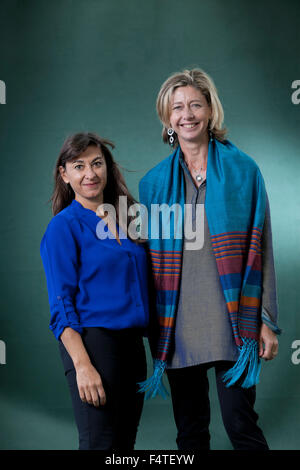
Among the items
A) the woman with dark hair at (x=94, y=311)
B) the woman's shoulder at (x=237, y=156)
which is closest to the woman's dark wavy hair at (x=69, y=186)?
the woman with dark hair at (x=94, y=311)

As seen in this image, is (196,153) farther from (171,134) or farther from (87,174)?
(87,174)

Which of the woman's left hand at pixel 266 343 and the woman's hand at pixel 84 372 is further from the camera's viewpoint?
the woman's left hand at pixel 266 343

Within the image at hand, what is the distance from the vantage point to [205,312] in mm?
2158

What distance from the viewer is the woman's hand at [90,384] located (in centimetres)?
189

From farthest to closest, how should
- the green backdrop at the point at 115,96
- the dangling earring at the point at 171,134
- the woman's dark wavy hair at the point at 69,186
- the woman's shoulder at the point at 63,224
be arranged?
the green backdrop at the point at 115,96 → the dangling earring at the point at 171,134 → the woman's dark wavy hair at the point at 69,186 → the woman's shoulder at the point at 63,224

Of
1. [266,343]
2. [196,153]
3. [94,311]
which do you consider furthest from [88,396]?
[196,153]

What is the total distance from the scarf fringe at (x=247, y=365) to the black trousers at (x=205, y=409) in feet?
0.11

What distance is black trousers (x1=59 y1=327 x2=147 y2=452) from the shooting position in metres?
1.92

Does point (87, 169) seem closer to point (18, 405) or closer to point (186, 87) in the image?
point (186, 87)

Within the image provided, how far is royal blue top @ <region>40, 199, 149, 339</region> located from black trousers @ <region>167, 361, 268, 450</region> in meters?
0.37

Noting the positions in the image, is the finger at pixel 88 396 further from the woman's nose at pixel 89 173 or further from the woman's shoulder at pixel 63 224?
the woman's nose at pixel 89 173

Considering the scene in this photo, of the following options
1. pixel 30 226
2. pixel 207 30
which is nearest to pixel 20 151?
pixel 30 226

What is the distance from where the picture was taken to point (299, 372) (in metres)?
3.41

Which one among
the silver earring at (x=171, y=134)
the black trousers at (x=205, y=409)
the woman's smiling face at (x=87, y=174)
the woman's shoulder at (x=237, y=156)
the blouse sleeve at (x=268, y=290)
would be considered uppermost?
the silver earring at (x=171, y=134)
